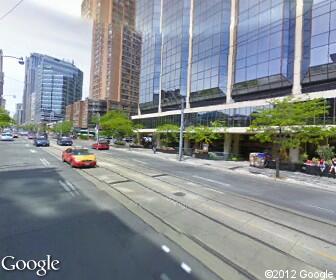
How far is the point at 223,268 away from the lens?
5578mm

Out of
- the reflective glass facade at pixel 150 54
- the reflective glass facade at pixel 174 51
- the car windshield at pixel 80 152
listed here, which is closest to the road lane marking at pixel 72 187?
the car windshield at pixel 80 152

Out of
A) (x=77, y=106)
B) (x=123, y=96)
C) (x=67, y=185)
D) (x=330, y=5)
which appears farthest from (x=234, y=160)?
(x=77, y=106)

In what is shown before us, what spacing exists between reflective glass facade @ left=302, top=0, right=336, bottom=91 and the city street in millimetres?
23126

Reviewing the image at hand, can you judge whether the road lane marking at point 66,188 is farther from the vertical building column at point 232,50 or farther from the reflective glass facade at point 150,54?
the reflective glass facade at point 150,54

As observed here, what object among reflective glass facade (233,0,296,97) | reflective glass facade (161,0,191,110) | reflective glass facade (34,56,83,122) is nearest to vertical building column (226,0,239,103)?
reflective glass facade (233,0,296,97)

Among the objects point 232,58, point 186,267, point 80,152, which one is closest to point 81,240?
point 186,267

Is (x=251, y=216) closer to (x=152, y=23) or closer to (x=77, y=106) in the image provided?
(x=152, y=23)

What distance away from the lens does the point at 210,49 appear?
160 ft

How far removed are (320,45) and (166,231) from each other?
106 ft

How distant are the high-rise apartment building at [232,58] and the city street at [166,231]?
64.9 ft

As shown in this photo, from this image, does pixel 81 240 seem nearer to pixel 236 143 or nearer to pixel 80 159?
pixel 80 159

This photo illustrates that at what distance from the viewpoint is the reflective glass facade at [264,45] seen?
36.0 metres

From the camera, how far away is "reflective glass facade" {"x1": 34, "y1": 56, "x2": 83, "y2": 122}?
10003cm

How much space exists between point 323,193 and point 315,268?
11.4 meters
